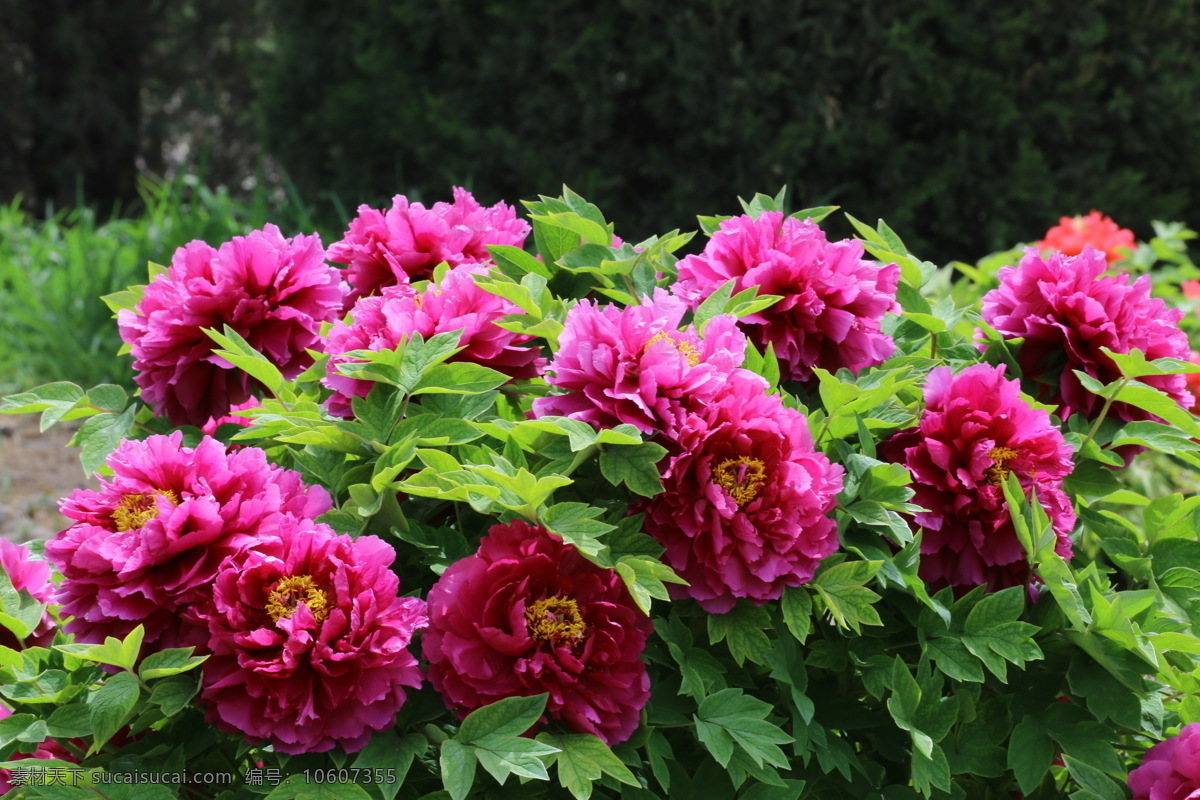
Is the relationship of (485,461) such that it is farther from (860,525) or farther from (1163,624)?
(1163,624)

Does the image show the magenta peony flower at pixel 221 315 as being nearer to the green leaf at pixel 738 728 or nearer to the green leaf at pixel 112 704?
the green leaf at pixel 112 704

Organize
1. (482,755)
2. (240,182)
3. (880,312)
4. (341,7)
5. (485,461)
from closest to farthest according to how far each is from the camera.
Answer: (482,755), (485,461), (880,312), (341,7), (240,182)

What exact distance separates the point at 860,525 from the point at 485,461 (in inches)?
17.6

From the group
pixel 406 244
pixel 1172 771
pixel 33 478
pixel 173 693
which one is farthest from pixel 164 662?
pixel 33 478

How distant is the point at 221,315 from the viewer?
56.2 inches

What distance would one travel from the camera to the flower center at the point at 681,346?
1.18 m

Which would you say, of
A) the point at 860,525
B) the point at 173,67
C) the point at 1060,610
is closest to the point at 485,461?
the point at 860,525

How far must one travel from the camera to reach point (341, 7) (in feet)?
18.9

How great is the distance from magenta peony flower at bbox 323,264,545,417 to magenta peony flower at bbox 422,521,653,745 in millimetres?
259

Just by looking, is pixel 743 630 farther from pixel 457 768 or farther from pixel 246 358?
pixel 246 358

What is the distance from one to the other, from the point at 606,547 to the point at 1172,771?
28.7 inches

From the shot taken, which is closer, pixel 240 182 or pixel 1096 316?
pixel 1096 316

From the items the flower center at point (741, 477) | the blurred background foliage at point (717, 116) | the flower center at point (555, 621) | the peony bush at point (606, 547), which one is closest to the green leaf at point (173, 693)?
the peony bush at point (606, 547)

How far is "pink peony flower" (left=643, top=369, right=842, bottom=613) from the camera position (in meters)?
1.14
